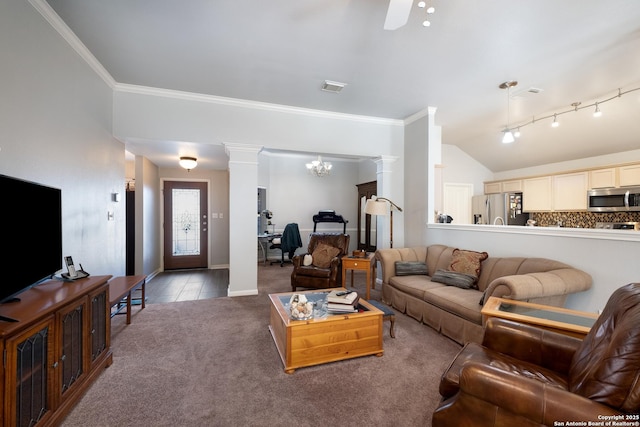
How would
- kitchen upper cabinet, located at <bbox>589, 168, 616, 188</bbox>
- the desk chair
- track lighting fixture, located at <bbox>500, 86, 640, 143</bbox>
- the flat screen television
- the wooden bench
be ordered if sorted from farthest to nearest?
the desk chair < kitchen upper cabinet, located at <bbox>589, 168, 616, 188</bbox> < track lighting fixture, located at <bbox>500, 86, 640, 143</bbox> < the wooden bench < the flat screen television

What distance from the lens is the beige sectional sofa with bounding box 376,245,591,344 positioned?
2334mm

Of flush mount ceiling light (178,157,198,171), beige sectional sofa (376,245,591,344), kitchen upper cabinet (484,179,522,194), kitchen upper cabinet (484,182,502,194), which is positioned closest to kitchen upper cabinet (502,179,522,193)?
kitchen upper cabinet (484,179,522,194)

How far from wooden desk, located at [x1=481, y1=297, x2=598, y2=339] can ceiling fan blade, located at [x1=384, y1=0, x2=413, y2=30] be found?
2.11 metres

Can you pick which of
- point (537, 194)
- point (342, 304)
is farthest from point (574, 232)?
point (537, 194)

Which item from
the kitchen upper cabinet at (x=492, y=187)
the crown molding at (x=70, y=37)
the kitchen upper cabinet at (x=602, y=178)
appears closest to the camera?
the crown molding at (x=70, y=37)

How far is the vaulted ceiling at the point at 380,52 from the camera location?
2.29 m

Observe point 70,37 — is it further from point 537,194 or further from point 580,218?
point 580,218

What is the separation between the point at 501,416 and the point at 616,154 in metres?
6.22

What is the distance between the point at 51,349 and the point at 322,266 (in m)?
3.22

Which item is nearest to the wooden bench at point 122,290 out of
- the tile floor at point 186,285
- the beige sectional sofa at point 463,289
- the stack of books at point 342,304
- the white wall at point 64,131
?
the white wall at point 64,131

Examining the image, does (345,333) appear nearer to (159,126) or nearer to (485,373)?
(485,373)

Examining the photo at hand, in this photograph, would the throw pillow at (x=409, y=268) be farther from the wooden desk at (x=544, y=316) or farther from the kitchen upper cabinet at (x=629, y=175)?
the kitchen upper cabinet at (x=629, y=175)

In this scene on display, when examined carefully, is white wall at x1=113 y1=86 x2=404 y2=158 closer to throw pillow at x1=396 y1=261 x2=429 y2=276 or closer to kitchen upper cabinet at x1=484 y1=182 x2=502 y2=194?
throw pillow at x1=396 y1=261 x2=429 y2=276

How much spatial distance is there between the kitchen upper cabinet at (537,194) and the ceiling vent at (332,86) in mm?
4949
